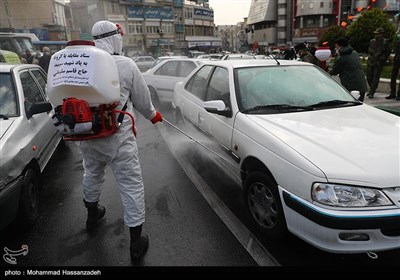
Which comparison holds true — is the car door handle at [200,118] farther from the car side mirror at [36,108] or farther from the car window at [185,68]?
the car window at [185,68]

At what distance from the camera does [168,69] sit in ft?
27.1

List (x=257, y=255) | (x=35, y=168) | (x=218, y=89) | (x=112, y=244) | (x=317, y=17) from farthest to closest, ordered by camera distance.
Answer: (x=317, y=17), (x=218, y=89), (x=35, y=168), (x=112, y=244), (x=257, y=255)

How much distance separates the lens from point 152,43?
2373 inches

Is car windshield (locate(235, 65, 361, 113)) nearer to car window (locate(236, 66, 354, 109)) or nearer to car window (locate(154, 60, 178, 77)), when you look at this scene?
car window (locate(236, 66, 354, 109))

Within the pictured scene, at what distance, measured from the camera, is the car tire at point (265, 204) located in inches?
95.4

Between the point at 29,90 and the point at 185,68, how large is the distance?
4.63 m

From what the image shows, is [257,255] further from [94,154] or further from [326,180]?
[94,154]

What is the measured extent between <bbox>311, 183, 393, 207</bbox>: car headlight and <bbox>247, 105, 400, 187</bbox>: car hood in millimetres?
55

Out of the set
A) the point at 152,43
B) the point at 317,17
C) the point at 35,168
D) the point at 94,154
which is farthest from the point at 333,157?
the point at 317,17

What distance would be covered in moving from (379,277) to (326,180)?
86 cm

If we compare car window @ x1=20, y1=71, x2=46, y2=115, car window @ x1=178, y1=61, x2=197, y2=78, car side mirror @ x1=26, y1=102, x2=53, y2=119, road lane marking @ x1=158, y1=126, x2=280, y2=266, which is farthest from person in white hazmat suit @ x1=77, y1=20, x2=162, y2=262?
car window @ x1=178, y1=61, x2=197, y2=78

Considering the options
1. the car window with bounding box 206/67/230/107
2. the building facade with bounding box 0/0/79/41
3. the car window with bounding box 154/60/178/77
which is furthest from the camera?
the building facade with bounding box 0/0/79/41

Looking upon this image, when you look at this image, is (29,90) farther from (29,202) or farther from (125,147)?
(125,147)

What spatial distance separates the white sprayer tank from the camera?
208 centimetres
